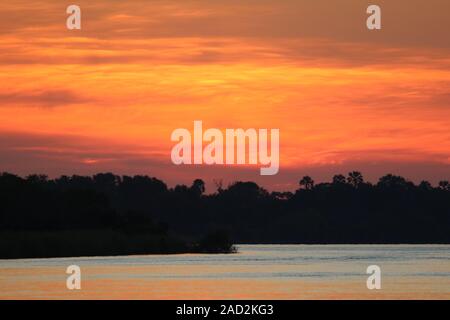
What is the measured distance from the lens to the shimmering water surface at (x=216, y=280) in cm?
5772

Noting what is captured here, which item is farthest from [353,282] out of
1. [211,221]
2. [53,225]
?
[211,221]

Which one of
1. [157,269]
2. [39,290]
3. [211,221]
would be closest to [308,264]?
[157,269]

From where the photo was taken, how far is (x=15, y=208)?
10538 cm

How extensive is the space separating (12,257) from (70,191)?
15.6 metres

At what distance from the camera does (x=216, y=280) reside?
228 feet

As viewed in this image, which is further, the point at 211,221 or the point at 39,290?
the point at 211,221

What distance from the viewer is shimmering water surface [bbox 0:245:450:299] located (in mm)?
57719
